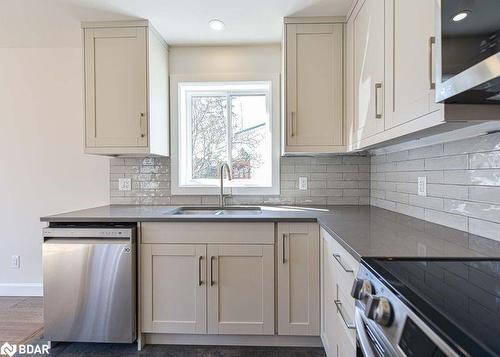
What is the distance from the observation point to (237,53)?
2562 mm

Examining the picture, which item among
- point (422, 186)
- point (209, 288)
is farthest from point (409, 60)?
point (209, 288)

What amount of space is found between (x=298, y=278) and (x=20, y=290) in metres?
2.61

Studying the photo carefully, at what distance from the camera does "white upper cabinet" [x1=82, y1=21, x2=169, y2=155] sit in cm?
219

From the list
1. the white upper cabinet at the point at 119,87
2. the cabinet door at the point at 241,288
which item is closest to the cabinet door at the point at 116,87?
the white upper cabinet at the point at 119,87

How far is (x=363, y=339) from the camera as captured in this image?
0.90m

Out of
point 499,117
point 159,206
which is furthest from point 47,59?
point 499,117

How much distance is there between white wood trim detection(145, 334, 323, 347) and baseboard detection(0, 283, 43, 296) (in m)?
1.45

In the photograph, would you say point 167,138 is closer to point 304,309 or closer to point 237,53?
point 237,53

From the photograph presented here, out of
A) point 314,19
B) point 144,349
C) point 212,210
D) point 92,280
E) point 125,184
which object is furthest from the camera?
point 125,184

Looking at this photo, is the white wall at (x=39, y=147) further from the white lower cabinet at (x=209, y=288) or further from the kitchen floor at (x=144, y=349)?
the white lower cabinet at (x=209, y=288)

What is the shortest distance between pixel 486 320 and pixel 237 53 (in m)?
2.48

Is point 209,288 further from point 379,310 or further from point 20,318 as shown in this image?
point 20,318

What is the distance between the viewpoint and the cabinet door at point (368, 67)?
1507 mm

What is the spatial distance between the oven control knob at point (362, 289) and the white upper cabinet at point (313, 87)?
4.42 feet
